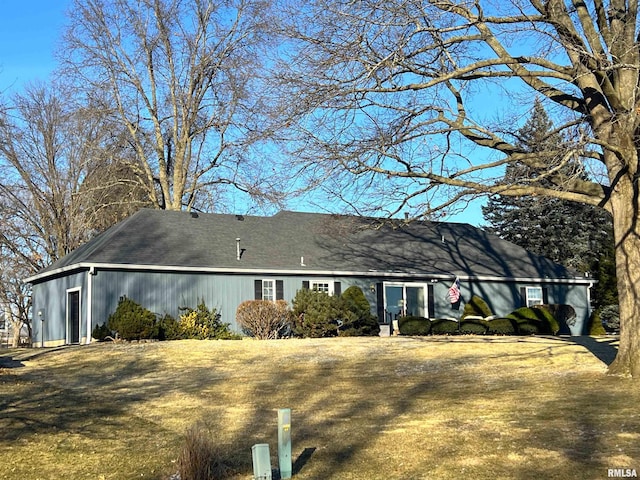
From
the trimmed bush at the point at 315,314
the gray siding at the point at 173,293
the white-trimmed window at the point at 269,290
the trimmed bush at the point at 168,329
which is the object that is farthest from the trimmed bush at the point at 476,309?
the trimmed bush at the point at 168,329

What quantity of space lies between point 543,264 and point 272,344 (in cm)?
1748

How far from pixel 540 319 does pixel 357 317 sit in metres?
6.73

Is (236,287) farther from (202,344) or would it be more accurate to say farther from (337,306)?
(202,344)

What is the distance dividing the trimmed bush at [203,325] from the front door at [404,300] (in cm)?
684

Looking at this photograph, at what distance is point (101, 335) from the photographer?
80.9 feet

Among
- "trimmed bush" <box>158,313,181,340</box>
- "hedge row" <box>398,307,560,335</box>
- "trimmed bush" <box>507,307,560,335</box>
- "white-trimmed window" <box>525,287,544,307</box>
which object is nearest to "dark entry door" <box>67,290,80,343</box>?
"trimmed bush" <box>158,313,181,340</box>

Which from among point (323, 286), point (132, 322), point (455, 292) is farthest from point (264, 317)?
point (455, 292)

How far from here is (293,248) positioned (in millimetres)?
30906

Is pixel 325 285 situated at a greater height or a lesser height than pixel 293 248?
lesser

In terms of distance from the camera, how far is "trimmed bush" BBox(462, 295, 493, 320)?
30.7m

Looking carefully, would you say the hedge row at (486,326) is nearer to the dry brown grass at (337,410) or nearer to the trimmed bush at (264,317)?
A: the trimmed bush at (264,317)

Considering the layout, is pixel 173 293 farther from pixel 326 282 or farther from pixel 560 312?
pixel 560 312

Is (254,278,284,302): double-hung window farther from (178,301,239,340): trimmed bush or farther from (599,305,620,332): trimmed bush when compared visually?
(599,305,620,332): trimmed bush
